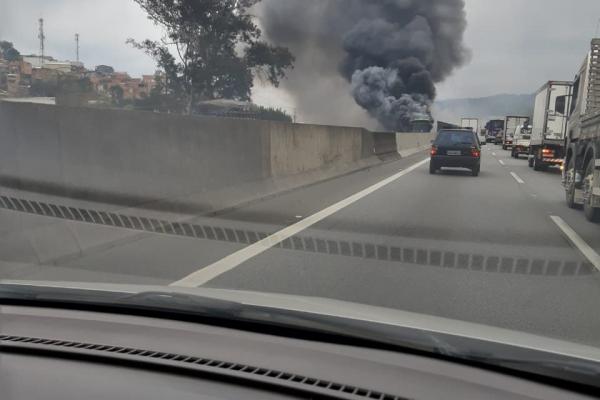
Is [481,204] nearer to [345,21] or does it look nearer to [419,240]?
[419,240]

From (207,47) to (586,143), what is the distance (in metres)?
44.9

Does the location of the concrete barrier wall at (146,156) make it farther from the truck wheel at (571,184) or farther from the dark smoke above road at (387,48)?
the dark smoke above road at (387,48)

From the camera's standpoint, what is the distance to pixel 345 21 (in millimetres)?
86375

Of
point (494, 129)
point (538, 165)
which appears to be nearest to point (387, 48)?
point (494, 129)

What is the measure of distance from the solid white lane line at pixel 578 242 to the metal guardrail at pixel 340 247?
278mm

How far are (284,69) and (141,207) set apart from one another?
54281 millimetres

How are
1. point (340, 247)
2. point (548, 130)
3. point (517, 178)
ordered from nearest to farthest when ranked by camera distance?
point (340, 247), point (517, 178), point (548, 130)

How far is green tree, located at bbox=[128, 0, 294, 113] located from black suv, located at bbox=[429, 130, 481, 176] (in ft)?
95.7

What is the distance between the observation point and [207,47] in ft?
177

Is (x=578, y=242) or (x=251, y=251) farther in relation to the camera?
(x=578, y=242)

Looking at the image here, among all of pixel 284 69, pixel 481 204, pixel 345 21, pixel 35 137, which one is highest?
pixel 345 21

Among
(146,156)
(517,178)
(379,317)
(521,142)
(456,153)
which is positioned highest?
(146,156)

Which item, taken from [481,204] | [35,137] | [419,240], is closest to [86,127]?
[35,137]

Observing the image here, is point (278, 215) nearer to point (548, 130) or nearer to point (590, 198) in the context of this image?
point (590, 198)
